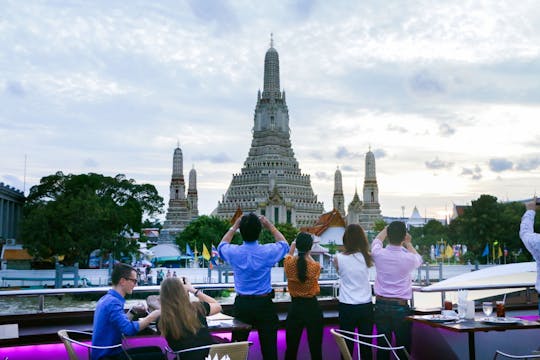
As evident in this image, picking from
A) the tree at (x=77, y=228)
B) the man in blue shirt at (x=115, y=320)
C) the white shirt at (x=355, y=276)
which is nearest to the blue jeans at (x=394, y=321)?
the white shirt at (x=355, y=276)

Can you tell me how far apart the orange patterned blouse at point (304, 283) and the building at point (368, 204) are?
87349mm

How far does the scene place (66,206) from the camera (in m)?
40.2

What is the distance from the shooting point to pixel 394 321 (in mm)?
6484

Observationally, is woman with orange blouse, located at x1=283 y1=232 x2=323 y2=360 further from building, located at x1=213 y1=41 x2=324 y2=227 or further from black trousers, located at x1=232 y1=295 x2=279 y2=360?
building, located at x1=213 y1=41 x2=324 y2=227

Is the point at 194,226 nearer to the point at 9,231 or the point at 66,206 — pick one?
the point at 9,231

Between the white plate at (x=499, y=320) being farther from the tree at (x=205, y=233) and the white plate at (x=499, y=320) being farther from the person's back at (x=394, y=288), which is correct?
the tree at (x=205, y=233)

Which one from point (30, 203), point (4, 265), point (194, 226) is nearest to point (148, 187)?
point (194, 226)

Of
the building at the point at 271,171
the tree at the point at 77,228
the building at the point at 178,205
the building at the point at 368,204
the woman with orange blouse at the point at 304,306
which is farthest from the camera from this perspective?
the building at the point at 368,204

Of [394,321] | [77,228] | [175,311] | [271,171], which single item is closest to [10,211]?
[77,228]

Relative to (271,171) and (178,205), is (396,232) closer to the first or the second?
(271,171)

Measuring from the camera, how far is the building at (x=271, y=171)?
286 feet

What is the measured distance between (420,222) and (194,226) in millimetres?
64490

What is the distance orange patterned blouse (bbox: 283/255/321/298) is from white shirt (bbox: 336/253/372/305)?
0.26 meters

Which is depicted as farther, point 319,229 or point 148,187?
point 319,229
